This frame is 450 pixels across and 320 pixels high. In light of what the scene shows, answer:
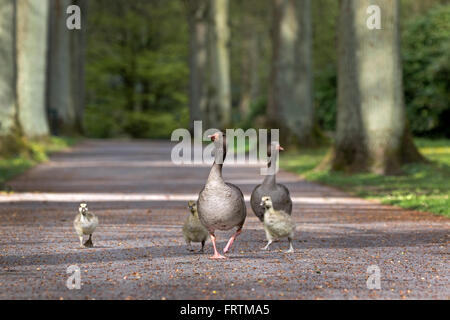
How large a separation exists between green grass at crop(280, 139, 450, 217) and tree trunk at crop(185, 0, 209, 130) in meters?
28.4

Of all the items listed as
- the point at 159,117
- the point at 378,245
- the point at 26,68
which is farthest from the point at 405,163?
the point at 159,117

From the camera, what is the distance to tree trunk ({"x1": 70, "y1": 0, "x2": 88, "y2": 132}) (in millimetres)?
52609

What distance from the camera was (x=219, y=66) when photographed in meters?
50.2

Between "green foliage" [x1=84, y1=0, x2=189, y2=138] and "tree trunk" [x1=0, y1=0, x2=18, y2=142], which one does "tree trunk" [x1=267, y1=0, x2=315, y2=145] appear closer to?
"tree trunk" [x1=0, y1=0, x2=18, y2=142]

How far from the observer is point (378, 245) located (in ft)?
38.1

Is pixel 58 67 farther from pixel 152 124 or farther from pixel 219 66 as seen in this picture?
pixel 152 124

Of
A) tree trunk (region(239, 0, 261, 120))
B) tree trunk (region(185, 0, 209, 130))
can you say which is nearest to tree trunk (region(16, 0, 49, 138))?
tree trunk (region(185, 0, 209, 130))

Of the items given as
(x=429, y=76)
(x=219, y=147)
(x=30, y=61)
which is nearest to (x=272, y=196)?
(x=219, y=147)

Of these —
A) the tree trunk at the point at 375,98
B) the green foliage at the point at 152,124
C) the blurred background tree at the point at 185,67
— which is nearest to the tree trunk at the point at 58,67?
the blurred background tree at the point at 185,67

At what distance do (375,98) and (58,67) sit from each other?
1053 inches

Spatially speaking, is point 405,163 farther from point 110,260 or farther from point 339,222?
point 110,260

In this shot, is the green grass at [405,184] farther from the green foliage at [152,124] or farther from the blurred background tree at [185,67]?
the green foliage at [152,124]

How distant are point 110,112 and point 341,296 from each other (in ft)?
209

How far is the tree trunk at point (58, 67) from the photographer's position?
46125 mm
